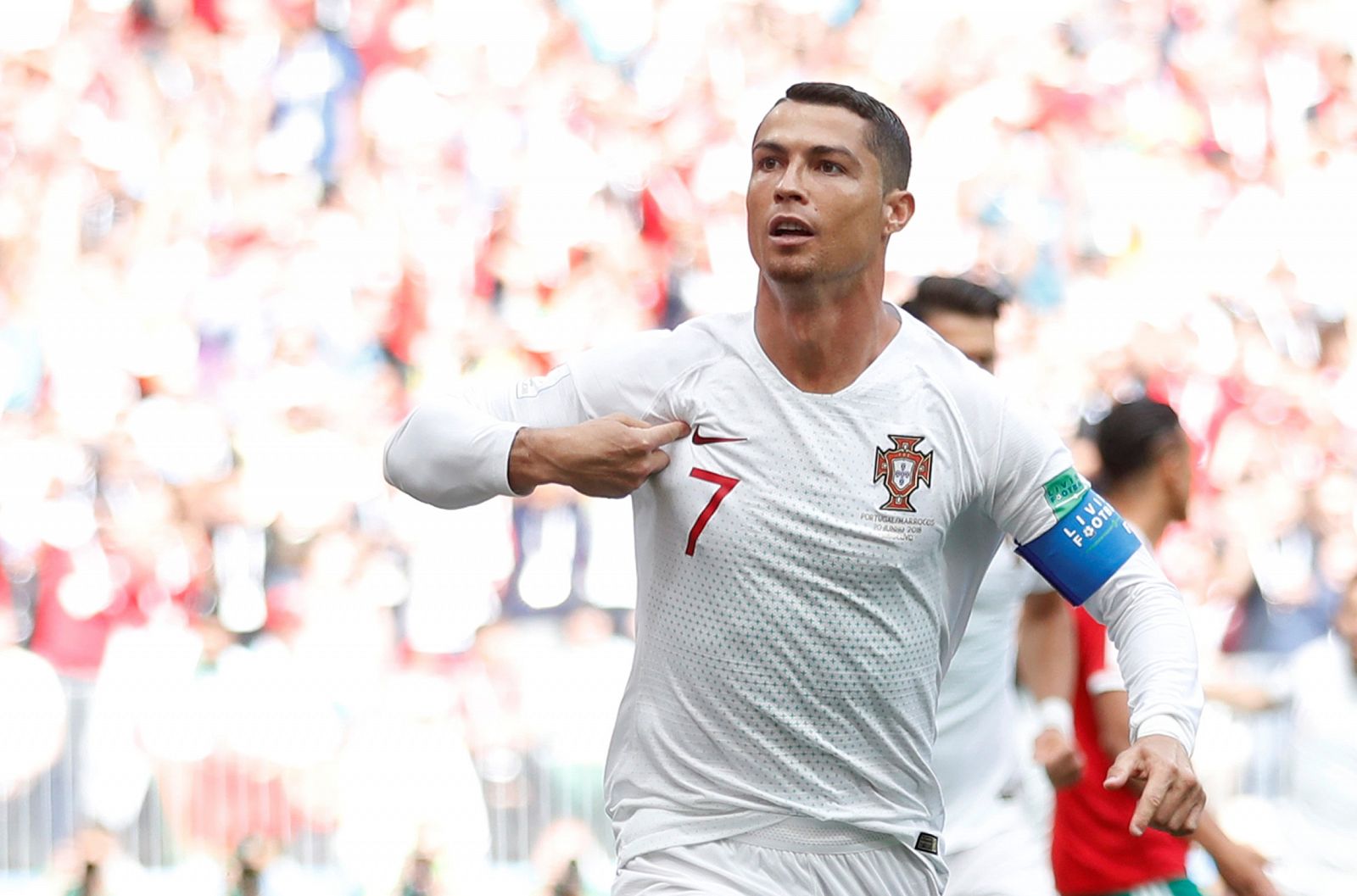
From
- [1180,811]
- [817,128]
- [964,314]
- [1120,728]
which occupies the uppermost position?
[817,128]

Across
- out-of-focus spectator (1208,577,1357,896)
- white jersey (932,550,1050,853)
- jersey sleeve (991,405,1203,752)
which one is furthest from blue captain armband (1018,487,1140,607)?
out-of-focus spectator (1208,577,1357,896)

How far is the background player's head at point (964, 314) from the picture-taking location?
4688 mm

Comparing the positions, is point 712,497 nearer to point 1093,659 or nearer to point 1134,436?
point 1093,659

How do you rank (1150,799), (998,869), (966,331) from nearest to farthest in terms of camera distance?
(1150,799), (998,869), (966,331)

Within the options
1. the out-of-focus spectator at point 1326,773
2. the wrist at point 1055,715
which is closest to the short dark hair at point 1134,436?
the wrist at point 1055,715

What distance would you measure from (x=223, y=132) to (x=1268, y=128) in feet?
22.5

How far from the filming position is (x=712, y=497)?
334cm

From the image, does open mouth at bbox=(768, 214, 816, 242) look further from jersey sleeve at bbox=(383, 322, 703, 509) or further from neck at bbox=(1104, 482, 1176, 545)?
neck at bbox=(1104, 482, 1176, 545)

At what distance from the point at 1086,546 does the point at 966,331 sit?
1.36 meters

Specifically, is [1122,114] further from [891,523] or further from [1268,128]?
[891,523]

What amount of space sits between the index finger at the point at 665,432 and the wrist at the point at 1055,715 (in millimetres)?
1586

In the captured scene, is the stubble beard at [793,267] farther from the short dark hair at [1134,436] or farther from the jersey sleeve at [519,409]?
the short dark hair at [1134,436]

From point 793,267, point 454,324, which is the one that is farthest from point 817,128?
point 454,324

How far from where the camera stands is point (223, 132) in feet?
38.8
